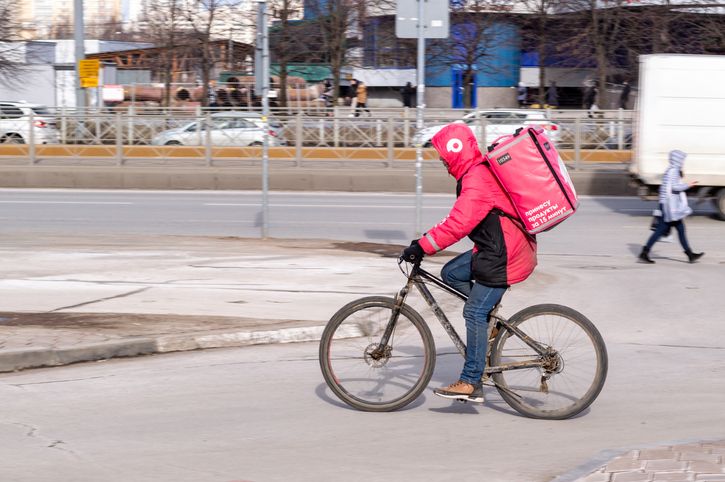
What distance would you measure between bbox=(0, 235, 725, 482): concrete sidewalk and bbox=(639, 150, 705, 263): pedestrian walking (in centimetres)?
50

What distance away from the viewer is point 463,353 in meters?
5.96

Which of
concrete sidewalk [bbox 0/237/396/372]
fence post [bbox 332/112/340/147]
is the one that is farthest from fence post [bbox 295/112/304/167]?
concrete sidewalk [bbox 0/237/396/372]

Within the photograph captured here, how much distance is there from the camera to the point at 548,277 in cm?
1134

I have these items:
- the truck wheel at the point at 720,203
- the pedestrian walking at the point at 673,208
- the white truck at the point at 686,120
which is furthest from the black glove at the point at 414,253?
the truck wheel at the point at 720,203

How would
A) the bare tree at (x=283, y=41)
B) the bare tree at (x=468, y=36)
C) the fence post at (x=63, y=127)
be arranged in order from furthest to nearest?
the bare tree at (x=468, y=36), the bare tree at (x=283, y=41), the fence post at (x=63, y=127)

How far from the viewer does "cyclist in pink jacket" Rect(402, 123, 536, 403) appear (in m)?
5.65

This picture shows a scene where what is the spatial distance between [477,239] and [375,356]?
3.04ft

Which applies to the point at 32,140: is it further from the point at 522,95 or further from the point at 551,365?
the point at 522,95

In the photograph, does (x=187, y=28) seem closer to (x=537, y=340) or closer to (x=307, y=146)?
(x=307, y=146)

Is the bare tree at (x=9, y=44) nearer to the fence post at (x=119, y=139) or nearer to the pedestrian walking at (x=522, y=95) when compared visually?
the fence post at (x=119, y=139)

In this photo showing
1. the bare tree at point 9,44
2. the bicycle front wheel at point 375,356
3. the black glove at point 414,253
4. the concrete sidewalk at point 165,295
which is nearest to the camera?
the black glove at point 414,253

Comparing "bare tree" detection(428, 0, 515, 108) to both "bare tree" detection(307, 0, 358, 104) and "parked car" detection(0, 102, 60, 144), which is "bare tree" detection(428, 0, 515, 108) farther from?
"parked car" detection(0, 102, 60, 144)

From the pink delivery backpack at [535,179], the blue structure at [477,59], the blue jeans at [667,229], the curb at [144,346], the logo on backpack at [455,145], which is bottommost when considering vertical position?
the curb at [144,346]

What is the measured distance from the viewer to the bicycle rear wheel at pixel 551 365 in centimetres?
580
